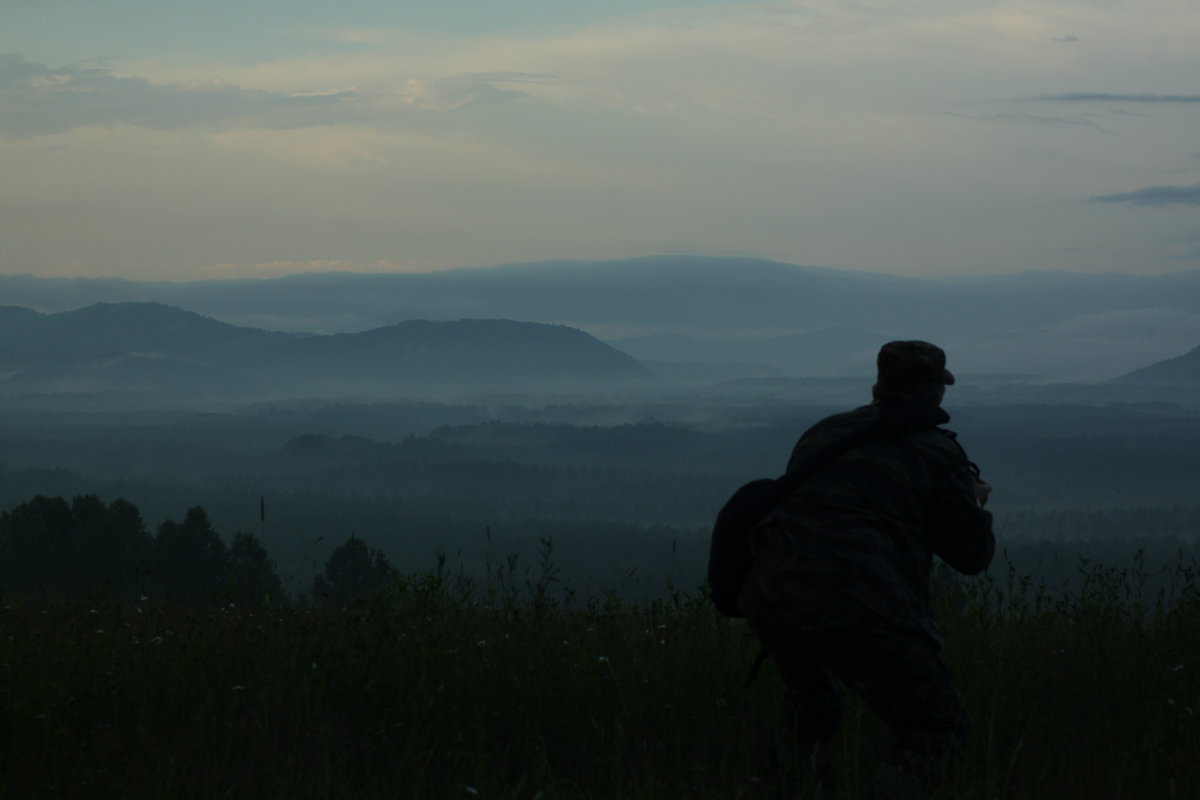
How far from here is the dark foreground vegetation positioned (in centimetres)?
480

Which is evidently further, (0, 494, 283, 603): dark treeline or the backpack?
(0, 494, 283, 603): dark treeline

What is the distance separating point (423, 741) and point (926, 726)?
7.90 ft

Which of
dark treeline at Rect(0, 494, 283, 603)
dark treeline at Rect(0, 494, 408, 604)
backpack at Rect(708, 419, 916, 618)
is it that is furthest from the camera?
dark treeline at Rect(0, 494, 283, 603)

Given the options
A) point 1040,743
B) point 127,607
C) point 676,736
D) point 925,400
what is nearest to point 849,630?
point 925,400

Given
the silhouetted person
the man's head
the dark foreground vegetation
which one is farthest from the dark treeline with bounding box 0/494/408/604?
the man's head

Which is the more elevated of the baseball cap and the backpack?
the baseball cap

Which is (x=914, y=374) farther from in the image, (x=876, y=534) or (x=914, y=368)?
(x=876, y=534)

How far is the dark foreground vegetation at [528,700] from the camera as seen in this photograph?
4.80m

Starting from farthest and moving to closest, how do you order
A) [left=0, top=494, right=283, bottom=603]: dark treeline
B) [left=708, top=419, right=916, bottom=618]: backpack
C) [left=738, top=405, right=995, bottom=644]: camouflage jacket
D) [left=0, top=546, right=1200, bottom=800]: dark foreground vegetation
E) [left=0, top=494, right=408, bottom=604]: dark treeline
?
[left=0, top=494, right=283, bottom=603]: dark treeline, [left=0, top=494, right=408, bottom=604]: dark treeline, [left=0, top=546, right=1200, bottom=800]: dark foreground vegetation, [left=708, top=419, right=916, bottom=618]: backpack, [left=738, top=405, right=995, bottom=644]: camouflage jacket

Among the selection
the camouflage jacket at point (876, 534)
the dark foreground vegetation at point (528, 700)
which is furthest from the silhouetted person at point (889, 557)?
the dark foreground vegetation at point (528, 700)

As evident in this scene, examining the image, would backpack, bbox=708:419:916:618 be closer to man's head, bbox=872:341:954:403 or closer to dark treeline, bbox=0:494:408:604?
man's head, bbox=872:341:954:403

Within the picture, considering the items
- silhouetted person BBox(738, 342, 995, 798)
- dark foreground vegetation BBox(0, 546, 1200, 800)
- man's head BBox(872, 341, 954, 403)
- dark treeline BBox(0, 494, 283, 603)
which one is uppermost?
man's head BBox(872, 341, 954, 403)

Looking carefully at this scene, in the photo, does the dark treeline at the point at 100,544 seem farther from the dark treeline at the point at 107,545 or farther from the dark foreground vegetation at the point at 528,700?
the dark foreground vegetation at the point at 528,700

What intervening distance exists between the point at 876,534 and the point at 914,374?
2.32ft
